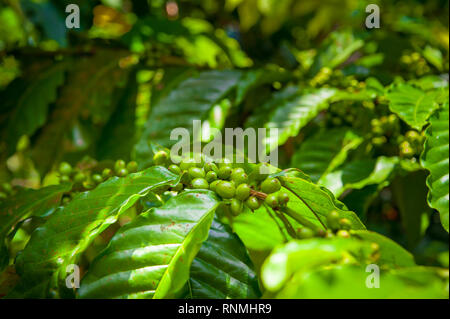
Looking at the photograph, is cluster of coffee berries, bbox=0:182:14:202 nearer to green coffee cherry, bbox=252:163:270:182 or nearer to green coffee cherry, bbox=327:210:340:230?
green coffee cherry, bbox=252:163:270:182

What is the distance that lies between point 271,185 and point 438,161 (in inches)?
13.3

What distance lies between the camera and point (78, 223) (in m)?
0.62

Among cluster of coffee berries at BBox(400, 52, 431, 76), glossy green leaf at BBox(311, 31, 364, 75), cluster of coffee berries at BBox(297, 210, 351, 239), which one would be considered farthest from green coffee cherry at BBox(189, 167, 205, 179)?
cluster of coffee berries at BBox(400, 52, 431, 76)

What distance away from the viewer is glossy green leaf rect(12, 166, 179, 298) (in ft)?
1.92

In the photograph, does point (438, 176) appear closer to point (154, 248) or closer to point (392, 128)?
point (392, 128)

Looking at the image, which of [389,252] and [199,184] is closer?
[389,252]

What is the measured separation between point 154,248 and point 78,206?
18cm

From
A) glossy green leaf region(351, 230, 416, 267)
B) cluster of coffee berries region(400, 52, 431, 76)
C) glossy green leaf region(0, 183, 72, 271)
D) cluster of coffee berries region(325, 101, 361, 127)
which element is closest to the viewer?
glossy green leaf region(351, 230, 416, 267)

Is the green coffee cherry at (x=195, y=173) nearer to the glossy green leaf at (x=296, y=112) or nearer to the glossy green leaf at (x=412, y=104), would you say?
the glossy green leaf at (x=296, y=112)

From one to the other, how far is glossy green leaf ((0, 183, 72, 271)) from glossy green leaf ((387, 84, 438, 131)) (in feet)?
2.43

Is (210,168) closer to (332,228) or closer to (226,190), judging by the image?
(226,190)

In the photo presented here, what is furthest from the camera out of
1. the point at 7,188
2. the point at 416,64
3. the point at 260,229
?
the point at 416,64

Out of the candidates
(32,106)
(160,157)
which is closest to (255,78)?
(160,157)

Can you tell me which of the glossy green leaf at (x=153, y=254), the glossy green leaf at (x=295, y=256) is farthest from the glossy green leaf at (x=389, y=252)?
the glossy green leaf at (x=153, y=254)
